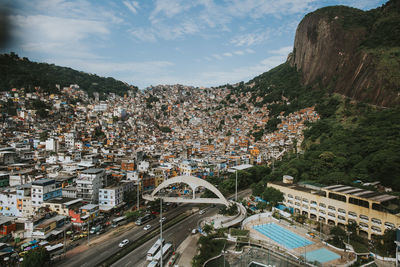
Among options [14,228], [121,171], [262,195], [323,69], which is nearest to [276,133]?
[323,69]

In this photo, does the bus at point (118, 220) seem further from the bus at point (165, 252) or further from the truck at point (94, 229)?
the bus at point (165, 252)

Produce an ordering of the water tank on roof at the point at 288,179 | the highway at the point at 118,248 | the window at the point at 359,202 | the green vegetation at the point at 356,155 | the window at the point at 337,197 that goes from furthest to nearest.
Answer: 1. the water tank on roof at the point at 288,179
2. the green vegetation at the point at 356,155
3. the window at the point at 337,197
4. the window at the point at 359,202
5. the highway at the point at 118,248

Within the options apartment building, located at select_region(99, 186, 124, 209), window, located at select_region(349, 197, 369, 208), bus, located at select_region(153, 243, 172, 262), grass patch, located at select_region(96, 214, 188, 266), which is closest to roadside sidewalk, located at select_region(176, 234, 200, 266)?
bus, located at select_region(153, 243, 172, 262)

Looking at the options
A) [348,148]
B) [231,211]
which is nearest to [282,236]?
[231,211]

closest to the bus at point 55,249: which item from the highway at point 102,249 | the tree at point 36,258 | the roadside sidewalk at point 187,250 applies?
the highway at point 102,249

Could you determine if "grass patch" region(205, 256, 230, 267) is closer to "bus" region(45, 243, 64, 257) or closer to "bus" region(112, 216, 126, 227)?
"bus" region(112, 216, 126, 227)

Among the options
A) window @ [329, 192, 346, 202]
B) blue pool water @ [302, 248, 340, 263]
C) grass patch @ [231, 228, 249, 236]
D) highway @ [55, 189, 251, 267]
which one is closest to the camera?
blue pool water @ [302, 248, 340, 263]

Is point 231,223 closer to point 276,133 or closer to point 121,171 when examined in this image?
point 121,171
